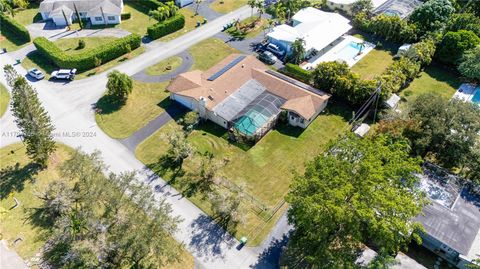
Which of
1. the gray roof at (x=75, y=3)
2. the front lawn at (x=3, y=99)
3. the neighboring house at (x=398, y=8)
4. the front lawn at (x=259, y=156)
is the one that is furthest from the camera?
the neighboring house at (x=398, y=8)

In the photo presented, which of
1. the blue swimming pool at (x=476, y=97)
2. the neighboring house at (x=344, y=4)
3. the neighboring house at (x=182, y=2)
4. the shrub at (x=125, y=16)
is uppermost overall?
the neighboring house at (x=344, y=4)

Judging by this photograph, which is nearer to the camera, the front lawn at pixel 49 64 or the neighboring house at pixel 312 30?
the front lawn at pixel 49 64

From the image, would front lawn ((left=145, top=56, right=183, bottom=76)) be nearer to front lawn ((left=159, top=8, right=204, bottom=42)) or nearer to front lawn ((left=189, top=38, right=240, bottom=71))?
front lawn ((left=189, top=38, right=240, bottom=71))

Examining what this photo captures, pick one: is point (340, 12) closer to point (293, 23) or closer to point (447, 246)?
point (293, 23)

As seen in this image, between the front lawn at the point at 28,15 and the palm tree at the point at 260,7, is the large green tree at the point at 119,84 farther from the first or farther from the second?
the palm tree at the point at 260,7

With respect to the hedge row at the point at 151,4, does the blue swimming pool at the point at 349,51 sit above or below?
below

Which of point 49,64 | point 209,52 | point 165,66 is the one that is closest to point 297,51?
point 209,52

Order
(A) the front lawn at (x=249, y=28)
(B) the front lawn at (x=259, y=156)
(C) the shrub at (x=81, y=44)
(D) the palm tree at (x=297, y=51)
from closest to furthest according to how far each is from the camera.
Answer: (B) the front lawn at (x=259, y=156) → (D) the palm tree at (x=297, y=51) → (C) the shrub at (x=81, y=44) → (A) the front lawn at (x=249, y=28)

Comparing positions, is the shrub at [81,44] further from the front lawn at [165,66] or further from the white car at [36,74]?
the front lawn at [165,66]

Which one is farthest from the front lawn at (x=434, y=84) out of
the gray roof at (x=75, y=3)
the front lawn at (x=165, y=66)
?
the gray roof at (x=75, y=3)
